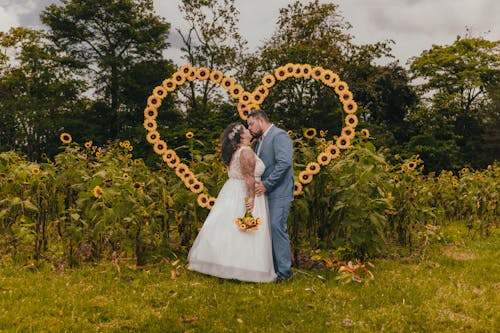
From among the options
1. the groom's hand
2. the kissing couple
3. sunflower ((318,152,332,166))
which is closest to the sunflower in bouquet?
the kissing couple

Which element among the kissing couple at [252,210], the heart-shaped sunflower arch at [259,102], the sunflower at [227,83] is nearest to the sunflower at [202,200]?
the heart-shaped sunflower arch at [259,102]

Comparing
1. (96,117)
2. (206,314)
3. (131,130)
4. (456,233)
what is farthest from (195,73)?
(96,117)

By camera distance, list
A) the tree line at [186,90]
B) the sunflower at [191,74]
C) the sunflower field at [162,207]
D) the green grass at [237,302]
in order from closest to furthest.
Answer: the green grass at [237,302] < the sunflower field at [162,207] < the sunflower at [191,74] < the tree line at [186,90]

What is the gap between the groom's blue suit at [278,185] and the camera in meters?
5.38

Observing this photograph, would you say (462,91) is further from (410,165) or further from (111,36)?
(410,165)

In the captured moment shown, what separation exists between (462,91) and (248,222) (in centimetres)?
3377

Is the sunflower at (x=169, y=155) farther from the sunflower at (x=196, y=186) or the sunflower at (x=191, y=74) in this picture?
the sunflower at (x=191, y=74)

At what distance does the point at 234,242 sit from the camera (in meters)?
5.37

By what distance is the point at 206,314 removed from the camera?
4.56m

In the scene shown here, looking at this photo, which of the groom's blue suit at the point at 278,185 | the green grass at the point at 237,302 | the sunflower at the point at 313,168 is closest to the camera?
the green grass at the point at 237,302

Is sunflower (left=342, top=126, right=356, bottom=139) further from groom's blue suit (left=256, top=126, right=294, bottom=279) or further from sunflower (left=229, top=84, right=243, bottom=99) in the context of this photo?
sunflower (left=229, top=84, right=243, bottom=99)

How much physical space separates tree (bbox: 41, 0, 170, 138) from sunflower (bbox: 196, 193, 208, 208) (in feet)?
74.7

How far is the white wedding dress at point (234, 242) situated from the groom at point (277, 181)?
99 mm

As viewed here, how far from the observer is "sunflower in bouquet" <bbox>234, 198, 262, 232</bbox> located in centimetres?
A: 528
